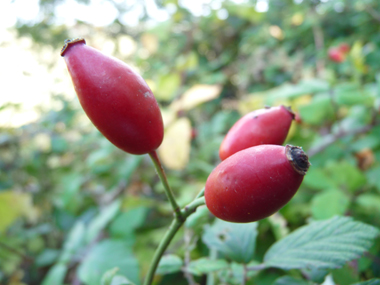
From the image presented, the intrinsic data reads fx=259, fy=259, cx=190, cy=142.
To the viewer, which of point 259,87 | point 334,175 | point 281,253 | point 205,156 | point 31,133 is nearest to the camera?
point 281,253

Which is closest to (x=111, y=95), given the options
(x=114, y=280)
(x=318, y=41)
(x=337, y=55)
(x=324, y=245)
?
(x=114, y=280)

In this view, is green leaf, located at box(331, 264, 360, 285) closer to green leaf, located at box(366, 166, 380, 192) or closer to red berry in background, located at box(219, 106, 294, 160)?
red berry in background, located at box(219, 106, 294, 160)

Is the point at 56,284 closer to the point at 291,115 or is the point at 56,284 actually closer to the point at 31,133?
the point at 291,115

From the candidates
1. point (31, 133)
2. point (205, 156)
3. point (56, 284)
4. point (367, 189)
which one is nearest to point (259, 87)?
point (205, 156)

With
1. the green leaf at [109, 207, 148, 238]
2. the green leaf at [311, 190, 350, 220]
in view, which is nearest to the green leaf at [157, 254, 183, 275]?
the green leaf at [311, 190, 350, 220]

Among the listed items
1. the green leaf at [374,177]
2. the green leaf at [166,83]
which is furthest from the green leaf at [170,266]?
the green leaf at [166,83]

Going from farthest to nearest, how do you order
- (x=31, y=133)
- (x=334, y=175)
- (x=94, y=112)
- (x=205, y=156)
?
1. (x=31, y=133)
2. (x=205, y=156)
3. (x=334, y=175)
4. (x=94, y=112)
